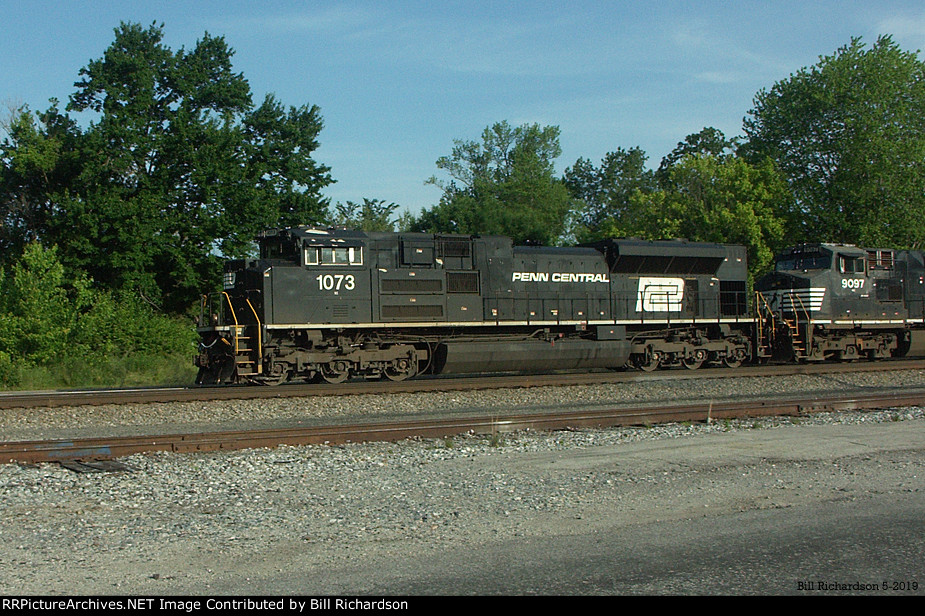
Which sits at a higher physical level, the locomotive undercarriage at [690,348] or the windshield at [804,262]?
the windshield at [804,262]

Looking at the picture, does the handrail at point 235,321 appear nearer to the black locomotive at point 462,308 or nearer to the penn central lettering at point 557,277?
the black locomotive at point 462,308

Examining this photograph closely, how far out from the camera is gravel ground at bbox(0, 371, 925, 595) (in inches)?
205

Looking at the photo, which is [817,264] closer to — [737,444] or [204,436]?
[737,444]

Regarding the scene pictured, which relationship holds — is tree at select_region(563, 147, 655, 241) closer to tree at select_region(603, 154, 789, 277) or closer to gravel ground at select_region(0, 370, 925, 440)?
tree at select_region(603, 154, 789, 277)

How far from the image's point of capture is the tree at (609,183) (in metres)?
81.8

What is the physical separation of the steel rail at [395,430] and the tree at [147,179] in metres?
19.4

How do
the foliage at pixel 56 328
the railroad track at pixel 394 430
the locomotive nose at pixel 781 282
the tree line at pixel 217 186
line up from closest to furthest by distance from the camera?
the railroad track at pixel 394 430
the foliage at pixel 56 328
the locomotive nose at pixel 781 282
the tree line at pixel 217 186

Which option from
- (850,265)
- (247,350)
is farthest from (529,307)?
(850,265)

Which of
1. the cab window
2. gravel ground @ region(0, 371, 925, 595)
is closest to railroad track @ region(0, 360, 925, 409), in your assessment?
Answer: gravel ground @ region(0, 371, 925, 595)

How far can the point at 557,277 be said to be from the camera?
19.7 m

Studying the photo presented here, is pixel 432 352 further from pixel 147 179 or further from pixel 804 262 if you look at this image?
pixel 147 179

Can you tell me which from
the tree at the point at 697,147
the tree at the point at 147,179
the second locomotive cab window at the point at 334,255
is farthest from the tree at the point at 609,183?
the second locomotive cab window at the point at 334,255

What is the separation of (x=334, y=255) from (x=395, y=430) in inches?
283

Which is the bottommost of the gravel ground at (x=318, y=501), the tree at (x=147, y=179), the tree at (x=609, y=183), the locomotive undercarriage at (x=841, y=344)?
the gravel ground at (x=318, y=501)
